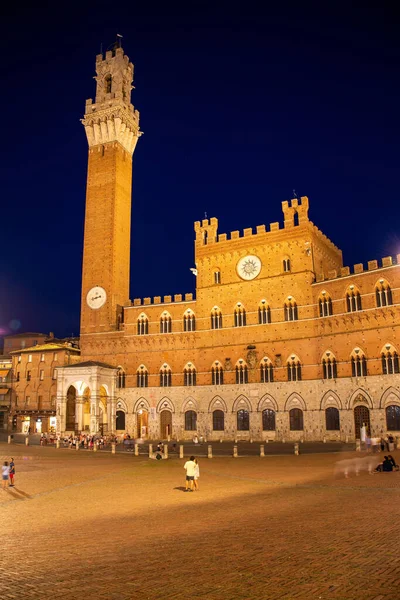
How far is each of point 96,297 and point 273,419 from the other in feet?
73.1

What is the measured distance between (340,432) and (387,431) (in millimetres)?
3764

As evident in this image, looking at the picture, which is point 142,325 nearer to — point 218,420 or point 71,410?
point 71,410

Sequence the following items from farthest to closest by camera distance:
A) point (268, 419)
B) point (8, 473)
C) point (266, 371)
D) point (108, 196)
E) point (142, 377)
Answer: point (108, 196), point (142, 377), point (266, 371), point (268, 419), point (8, 473)

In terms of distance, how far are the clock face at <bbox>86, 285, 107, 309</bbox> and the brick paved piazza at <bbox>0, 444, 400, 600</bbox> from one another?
31.8 meters

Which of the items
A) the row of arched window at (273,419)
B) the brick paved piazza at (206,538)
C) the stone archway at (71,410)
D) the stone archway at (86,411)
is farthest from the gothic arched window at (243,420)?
the brick paved piazza at (206,538)

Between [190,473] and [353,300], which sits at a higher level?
[353,300]

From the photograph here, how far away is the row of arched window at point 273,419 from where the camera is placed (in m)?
37.7

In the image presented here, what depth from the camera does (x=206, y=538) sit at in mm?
11211

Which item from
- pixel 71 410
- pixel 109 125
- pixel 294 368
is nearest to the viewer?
pixel 294 368

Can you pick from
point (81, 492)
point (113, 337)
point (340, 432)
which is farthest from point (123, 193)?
point (81, 492)

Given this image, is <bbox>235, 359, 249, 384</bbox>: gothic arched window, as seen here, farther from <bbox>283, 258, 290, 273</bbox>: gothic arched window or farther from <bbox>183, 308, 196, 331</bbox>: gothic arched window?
<bbox>283, 258, 290, 273</bbox>: gothic arched window

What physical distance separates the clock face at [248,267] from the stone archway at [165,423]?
14.9m

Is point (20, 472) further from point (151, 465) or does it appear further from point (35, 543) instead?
point (35, 543)

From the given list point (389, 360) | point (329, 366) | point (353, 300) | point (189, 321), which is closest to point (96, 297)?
point (189, 321)
